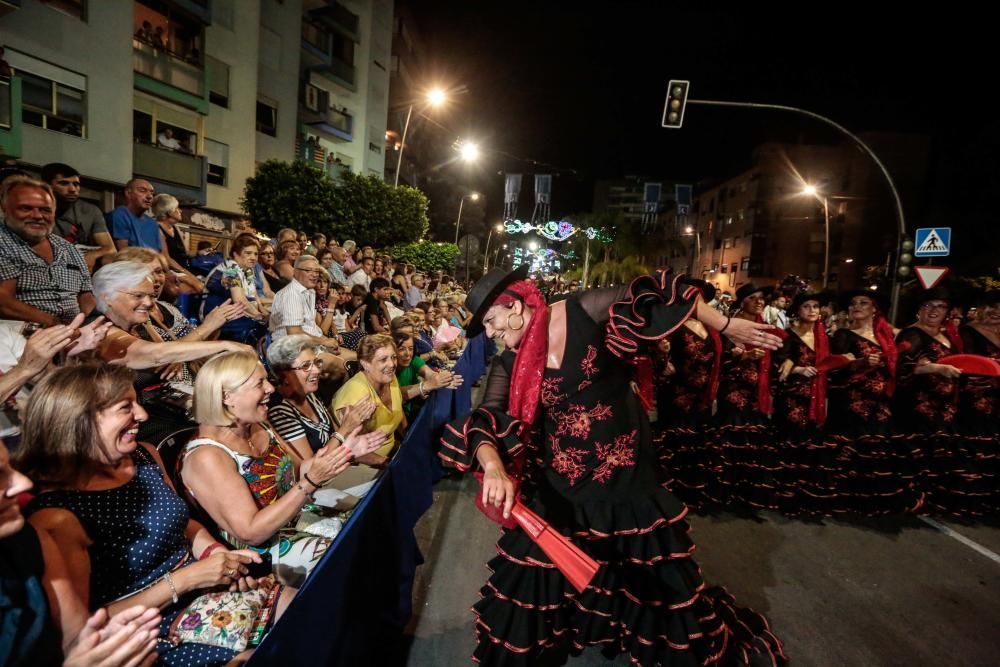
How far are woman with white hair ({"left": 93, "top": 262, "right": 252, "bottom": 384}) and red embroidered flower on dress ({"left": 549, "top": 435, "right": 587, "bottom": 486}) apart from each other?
1893 millimetres

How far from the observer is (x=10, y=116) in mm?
13430

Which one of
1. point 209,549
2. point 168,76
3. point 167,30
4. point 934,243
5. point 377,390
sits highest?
point 167,30

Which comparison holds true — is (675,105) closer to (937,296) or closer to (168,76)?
(937,296)

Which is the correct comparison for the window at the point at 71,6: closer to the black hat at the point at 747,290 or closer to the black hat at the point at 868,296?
the black hat at the point at 747,290

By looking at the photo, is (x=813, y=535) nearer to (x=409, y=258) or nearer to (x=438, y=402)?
(x=438, y=402)

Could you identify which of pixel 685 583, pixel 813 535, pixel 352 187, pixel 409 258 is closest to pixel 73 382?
pixel 685 583

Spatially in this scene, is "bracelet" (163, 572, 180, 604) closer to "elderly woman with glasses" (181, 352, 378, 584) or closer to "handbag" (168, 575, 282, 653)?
"handbag" (168, 575, 282, 653)

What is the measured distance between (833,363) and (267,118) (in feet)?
89.8

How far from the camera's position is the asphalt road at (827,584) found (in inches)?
121

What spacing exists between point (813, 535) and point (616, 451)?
3.29 meters

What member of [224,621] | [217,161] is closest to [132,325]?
[224,621]

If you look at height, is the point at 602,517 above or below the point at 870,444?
above

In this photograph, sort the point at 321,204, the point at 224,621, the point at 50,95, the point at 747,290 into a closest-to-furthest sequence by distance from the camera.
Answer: the point at 224,621 < the point at 747,290 < the point at 50,95 < the point at 321,204

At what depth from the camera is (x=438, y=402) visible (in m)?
5.56
